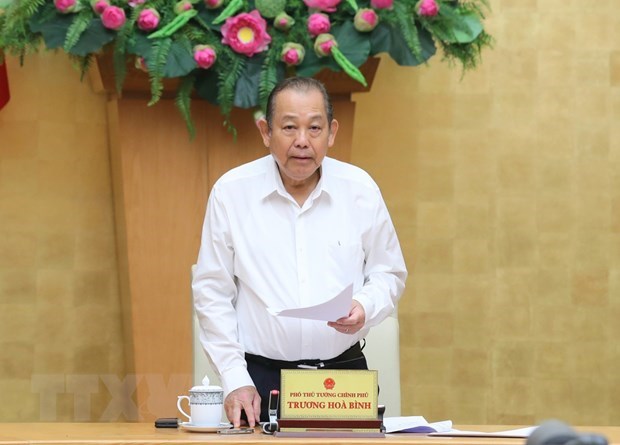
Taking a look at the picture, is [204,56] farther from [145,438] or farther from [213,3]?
[145,438]

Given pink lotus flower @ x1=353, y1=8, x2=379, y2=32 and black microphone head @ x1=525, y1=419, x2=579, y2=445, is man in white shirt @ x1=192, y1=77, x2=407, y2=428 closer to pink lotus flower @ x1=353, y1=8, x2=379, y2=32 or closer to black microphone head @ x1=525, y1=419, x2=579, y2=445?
pink lotus flower @ x1=353, y1=8, x2=379, y2=32

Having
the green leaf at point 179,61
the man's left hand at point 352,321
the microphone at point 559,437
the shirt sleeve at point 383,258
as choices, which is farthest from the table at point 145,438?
the green leaf at point 179,61

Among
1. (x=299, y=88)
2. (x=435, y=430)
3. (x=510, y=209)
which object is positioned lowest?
(x=435, y=430)

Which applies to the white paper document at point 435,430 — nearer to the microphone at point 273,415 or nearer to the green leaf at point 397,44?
the microphone at point 273,415

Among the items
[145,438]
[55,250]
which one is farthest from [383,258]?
[55,250]

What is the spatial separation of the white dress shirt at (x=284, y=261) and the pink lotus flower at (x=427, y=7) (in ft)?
3.40

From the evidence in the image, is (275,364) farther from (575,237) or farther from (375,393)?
(575,237)

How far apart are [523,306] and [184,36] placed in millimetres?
2003

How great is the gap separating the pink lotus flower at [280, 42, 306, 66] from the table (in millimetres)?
1646

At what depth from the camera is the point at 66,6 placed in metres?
3.60

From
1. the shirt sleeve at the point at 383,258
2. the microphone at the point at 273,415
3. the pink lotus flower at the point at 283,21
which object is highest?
the pink lotus flower at the point at 283,21

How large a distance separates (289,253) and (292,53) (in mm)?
1076

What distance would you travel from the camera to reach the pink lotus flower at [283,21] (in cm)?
368

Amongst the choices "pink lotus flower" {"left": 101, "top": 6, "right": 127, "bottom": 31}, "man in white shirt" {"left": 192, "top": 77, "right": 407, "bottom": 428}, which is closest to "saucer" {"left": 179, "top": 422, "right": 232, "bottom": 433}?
"man in white shirt" {"left": 192, "top": 77, "right": 407, "bottom": 428}
